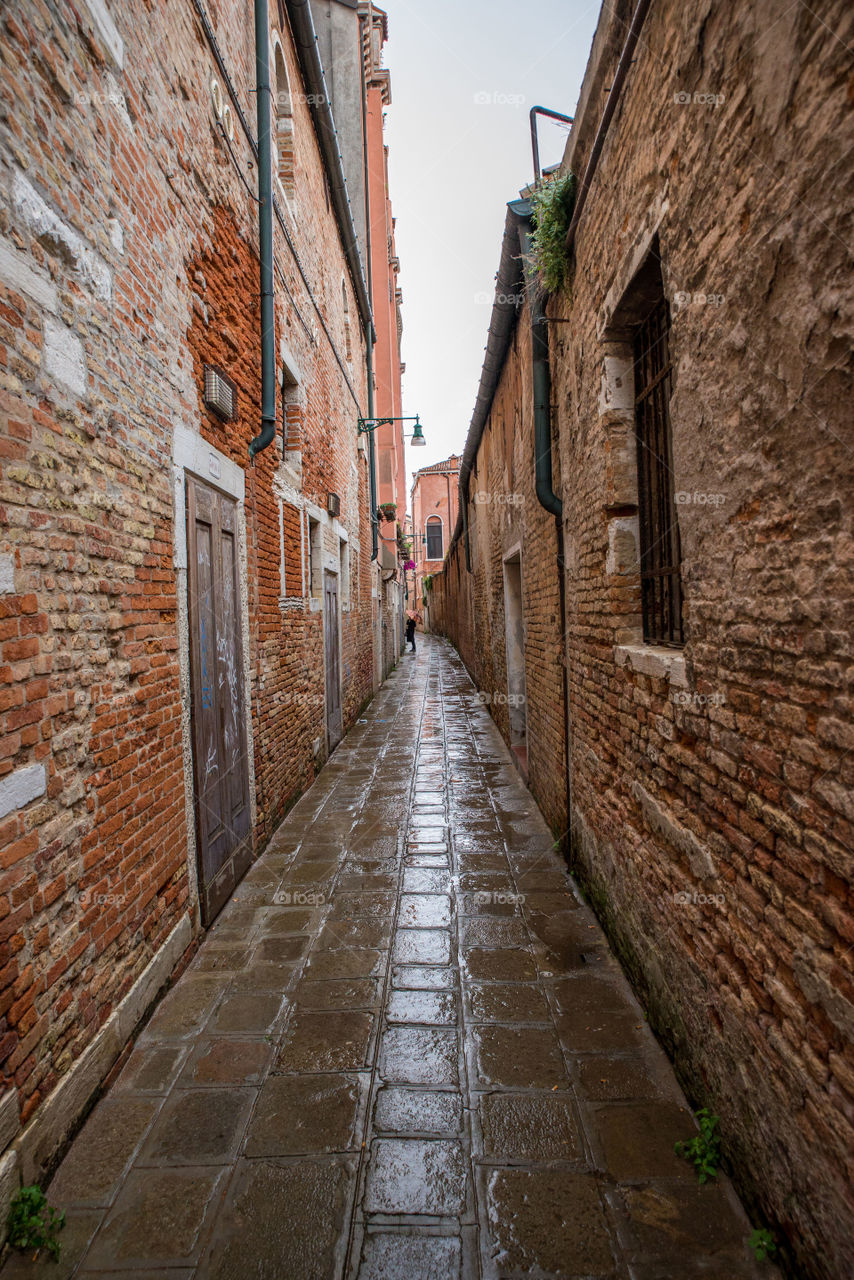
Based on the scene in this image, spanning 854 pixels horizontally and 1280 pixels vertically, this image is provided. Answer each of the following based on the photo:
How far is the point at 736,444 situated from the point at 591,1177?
2.22 meters

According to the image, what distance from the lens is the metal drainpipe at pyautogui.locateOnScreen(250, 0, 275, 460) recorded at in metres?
4.67

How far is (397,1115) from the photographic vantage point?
2.12 meters

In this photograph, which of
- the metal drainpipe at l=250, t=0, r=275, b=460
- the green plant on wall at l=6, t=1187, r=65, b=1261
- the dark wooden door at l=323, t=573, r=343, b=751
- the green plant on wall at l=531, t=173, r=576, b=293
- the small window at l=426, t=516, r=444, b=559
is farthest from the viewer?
the small window at l=426, t=516, r=444, b=559

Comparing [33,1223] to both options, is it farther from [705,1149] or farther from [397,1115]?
[705,1149]

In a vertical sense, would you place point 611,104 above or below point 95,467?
above

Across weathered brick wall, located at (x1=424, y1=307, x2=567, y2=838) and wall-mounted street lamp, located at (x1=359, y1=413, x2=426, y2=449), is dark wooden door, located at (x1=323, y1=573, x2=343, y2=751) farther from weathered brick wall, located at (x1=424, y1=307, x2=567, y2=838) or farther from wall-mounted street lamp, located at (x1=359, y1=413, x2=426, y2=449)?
wall-mounted street lamp, located at (x1=359, y1=413, x2=426, y2=449)

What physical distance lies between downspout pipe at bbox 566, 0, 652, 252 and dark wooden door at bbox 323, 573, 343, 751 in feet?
17.0

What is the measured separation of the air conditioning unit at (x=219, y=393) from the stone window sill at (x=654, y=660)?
2.77 metres

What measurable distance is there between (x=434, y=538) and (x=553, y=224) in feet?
136

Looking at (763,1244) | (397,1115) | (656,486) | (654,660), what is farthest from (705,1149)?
(656,486)

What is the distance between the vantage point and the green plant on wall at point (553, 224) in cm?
365

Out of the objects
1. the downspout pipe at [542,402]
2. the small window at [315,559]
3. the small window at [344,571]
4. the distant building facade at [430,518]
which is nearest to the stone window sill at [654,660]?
the downspout pipe at [542,402]

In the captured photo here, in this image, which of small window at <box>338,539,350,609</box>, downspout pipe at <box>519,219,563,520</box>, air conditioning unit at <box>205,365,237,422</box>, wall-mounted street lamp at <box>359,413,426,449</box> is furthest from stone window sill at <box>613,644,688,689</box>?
wall-mounted street lamp at <box>359,413,426,449</box>

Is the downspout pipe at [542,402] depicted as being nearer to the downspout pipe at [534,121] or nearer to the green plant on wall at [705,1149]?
the downspout pipe at [534,121]
